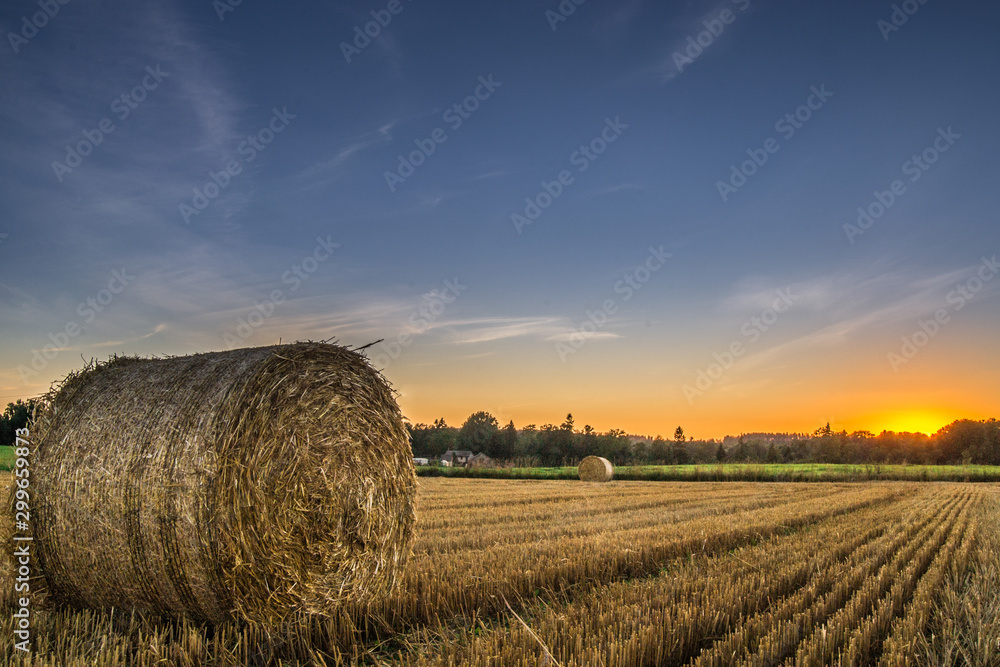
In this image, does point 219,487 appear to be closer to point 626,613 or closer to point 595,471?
point 626,613

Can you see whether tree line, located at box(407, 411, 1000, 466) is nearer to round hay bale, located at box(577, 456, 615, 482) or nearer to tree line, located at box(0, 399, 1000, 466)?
tree line, located at box(0, 399, 1000, 466)

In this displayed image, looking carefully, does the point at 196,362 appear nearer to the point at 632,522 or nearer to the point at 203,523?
the point at 203,523

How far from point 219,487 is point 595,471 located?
29.0 meters

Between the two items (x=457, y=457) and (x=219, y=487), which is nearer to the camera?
(x=219, y=487)

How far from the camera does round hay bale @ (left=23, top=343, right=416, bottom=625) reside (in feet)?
15.1

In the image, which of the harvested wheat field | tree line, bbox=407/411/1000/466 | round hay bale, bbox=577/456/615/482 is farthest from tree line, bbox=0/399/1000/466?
the harvested wheat field

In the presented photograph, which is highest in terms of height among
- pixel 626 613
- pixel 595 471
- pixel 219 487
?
pixel 219 487

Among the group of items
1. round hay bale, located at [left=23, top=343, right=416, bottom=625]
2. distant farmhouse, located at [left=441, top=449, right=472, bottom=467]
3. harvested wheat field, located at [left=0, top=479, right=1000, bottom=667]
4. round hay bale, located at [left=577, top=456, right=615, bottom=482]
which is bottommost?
distant farmhouse, located at [left=441, top=449, right=472, bottom=467]

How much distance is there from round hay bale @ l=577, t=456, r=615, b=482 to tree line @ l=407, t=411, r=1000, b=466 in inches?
1052

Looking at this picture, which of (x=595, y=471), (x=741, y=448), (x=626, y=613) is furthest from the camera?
(x=741, y=448)

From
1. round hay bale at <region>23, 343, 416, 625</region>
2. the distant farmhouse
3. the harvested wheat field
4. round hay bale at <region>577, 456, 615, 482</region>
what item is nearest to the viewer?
the harvested wheat field

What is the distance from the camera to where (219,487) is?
4578mm

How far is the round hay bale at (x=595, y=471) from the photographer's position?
105ft

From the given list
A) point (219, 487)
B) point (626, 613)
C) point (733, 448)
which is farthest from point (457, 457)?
point (626, 613)
